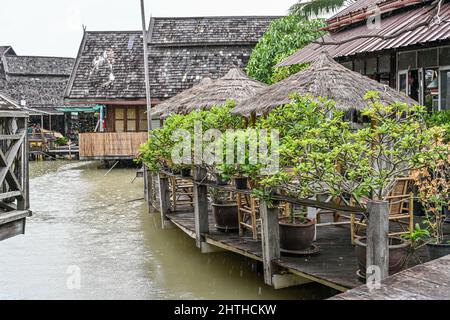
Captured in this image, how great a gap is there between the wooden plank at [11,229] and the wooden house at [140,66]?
16053 millimetres

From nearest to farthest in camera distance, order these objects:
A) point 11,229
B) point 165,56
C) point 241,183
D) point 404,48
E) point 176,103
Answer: point 11,229
point 241,183
point 404,48
point 176,103
point 165,56

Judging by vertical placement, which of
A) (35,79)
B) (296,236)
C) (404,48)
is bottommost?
(296,236)

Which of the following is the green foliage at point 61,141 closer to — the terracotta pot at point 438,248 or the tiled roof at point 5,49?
the tiled roof at point 5,49

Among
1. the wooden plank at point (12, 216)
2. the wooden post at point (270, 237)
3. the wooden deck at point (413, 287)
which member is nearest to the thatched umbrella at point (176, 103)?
the wooden plank at point (12, 216)

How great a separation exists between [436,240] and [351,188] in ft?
6.23

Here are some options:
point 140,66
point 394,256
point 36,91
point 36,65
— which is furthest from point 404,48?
point 36,65

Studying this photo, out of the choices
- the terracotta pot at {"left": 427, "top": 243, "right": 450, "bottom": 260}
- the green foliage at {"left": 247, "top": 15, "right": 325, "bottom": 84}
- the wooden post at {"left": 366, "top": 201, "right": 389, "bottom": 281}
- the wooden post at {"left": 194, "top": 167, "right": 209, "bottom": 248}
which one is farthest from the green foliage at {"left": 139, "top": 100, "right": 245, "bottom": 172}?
the green foliage at {"left": 247, "top": 15, "right": 325, "bottom": 84}

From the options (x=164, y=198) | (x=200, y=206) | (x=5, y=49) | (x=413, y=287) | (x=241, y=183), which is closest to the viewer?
(x=413, y=287)

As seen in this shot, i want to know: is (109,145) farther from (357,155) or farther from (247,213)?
(357,155)

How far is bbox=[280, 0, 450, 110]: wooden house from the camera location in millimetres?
9789

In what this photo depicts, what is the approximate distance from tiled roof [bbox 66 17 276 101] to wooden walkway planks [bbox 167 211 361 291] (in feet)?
53.2

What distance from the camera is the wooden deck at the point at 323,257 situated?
5.77 metres

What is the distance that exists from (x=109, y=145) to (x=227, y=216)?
15.9 m

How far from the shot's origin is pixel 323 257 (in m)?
6.56
